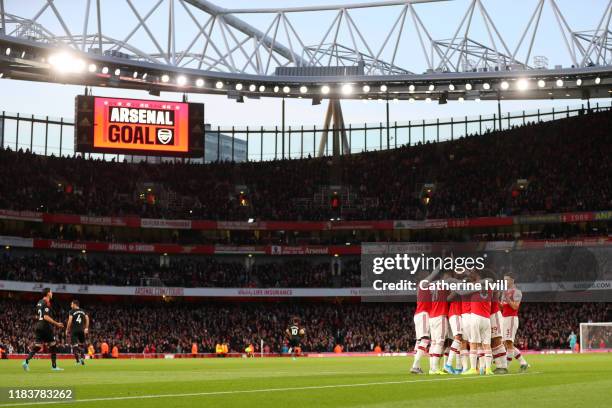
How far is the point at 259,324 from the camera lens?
2576 inches

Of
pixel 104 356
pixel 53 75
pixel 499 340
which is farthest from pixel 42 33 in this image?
pixel 499 340

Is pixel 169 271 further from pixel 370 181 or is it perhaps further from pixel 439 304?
pixel 439 304

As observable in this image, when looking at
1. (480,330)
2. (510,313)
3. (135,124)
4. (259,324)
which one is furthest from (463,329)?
(259,324)

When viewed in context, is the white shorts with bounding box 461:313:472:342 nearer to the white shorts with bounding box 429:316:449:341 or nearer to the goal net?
the white shorts with bounding box 429:316:449:341

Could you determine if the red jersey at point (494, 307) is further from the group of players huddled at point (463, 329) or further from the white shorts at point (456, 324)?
the white shorts at point (456, 324)

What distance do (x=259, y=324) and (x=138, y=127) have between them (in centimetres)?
1673

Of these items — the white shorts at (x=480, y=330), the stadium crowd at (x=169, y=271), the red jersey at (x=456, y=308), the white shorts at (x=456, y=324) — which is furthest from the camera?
the stadium crowd at (x=169, y=271)

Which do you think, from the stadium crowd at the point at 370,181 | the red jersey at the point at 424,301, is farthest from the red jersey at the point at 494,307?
the stadium crowd at the point at 370,181

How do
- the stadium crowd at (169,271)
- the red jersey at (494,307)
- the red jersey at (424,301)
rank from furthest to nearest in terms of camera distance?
1. the stadium crowd at (169,271)
2. the red jersey at (424,301)
3. the red jersey at (494,307)

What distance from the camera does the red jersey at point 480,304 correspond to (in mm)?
20078

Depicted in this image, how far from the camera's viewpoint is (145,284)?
65.9 meters

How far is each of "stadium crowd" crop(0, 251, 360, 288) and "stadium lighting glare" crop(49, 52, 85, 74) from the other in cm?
1579

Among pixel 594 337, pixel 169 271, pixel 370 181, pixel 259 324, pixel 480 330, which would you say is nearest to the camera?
pixel 480 330

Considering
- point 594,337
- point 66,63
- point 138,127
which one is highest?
point 66,63
